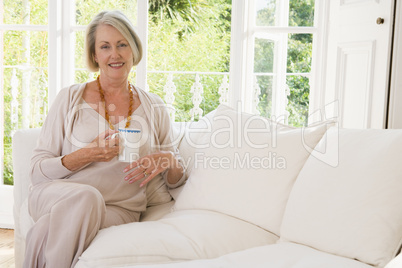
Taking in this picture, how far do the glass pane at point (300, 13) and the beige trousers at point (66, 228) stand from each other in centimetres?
280

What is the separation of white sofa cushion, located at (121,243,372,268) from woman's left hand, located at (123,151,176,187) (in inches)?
21.3

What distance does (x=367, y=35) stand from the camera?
265 cm

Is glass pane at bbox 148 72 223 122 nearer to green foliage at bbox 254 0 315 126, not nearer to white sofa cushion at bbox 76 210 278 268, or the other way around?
green foliage at bbox 254 0 315 126

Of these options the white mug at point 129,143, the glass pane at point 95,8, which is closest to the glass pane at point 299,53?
the glass pane at point 95,8

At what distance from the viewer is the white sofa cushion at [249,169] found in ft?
5.65

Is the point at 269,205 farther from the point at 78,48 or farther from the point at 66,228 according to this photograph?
the point at 78,48

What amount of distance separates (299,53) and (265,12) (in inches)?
92.8

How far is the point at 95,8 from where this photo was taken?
3.64m

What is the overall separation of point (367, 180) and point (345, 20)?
1779 millimetres

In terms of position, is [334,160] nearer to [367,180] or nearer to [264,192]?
[367,180]

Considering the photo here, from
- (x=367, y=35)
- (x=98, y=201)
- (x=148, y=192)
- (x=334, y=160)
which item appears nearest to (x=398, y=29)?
(x=367, y=35)

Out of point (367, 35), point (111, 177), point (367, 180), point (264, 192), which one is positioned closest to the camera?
point (367, 180)

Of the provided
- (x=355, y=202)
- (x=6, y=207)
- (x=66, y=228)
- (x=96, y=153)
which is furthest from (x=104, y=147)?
(x=6, y=207)

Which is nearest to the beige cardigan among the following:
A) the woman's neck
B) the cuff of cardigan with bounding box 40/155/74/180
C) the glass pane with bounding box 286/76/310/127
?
the cuff of cardigan with bounding box 40/155/74/180
